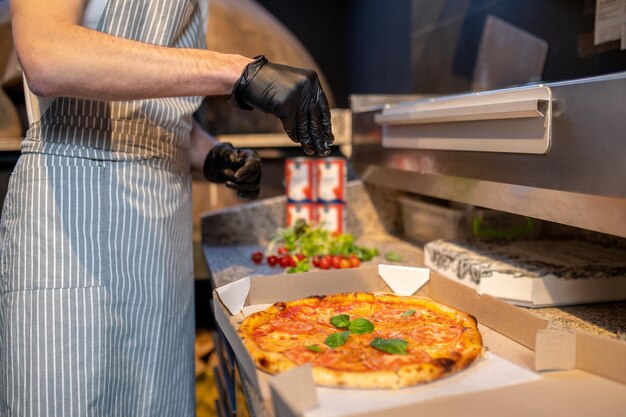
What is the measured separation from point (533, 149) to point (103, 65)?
832 millimetres

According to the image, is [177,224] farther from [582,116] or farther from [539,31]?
[539,31]

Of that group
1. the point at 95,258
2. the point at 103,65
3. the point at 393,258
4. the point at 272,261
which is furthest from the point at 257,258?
the point at 103,65

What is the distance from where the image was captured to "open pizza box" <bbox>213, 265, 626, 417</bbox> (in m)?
0.79

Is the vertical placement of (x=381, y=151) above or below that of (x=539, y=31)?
below

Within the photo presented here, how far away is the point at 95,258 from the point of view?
129cm

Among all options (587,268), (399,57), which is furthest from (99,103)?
(399,57)

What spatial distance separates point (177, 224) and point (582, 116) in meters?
0.97

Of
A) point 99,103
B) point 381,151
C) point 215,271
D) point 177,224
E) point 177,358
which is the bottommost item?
point 177,358

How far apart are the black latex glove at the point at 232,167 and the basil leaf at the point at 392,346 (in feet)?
3.16

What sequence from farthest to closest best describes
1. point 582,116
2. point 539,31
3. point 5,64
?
point 5,64 < point 539,31 < point 582,116

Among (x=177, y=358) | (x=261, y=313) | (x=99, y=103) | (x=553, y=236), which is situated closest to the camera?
(x=261, y=313)

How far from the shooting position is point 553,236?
1.81 meters

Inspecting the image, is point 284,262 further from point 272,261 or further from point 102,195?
point 102,195

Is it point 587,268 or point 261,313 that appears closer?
point 261,313
